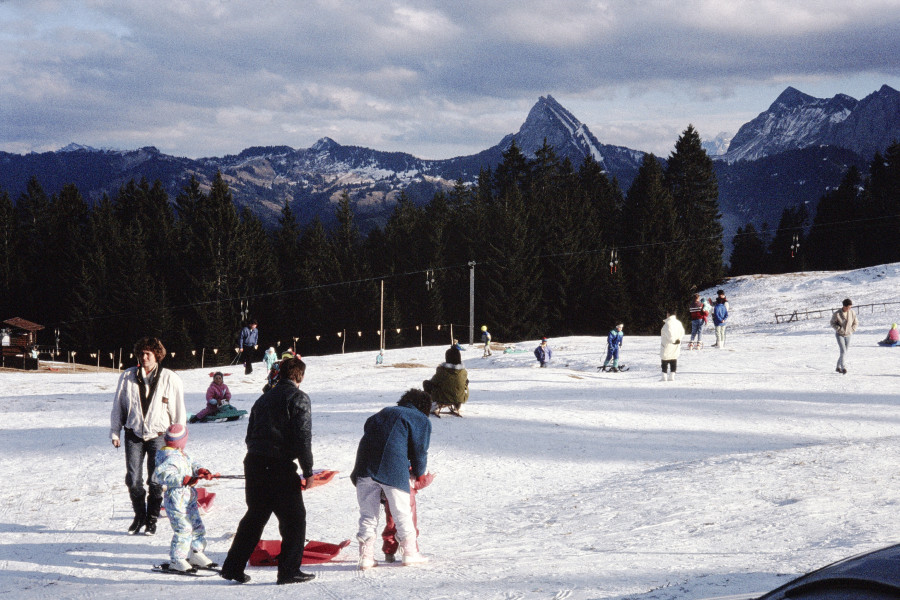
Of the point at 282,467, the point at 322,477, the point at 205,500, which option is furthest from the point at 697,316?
the point at 282,467

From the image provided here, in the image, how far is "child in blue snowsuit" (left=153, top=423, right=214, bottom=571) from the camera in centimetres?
667

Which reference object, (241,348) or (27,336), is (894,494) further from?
(27,336)

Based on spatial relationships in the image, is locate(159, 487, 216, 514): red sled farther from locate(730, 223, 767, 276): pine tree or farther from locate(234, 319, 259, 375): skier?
locate(730, 223, 767, 276): pine tree

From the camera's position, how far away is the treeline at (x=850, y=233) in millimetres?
80188

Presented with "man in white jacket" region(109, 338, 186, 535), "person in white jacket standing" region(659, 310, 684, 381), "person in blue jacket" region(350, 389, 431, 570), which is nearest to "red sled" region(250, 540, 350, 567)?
"person in blue jacket" region(350, 389, 431, 570)

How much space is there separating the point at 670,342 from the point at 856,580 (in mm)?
18305

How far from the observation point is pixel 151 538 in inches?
313

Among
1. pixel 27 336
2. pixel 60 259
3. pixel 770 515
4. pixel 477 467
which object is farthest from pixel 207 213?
pixel 770 515

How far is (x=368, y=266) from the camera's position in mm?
72500

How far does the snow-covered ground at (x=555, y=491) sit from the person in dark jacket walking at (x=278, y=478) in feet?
0.80

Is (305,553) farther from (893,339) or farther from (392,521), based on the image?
(893,339)

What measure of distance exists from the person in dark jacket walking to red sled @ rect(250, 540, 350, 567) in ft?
1.89

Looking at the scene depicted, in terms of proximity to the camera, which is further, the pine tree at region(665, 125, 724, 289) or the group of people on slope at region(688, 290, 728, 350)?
the pine tree at region(665, 125, 724, 289)

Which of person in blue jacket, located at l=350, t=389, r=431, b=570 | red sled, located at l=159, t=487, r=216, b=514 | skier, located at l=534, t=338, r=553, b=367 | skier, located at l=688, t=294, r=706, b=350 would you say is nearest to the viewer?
person in blue jacket, located at l=350, t=389, r=431, b=570
